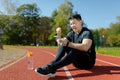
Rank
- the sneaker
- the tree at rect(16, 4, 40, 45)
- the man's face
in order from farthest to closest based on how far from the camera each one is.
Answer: the tree at rect(16, 4, 40, 45) → the man's face → the sneaker

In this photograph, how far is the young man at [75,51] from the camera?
7.56 metres

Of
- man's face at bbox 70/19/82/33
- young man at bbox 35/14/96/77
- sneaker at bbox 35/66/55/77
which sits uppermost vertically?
man's face at bbox 70/19/82/33

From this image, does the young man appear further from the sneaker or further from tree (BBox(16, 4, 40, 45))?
tree (BBox(16, 4, 40, 45))

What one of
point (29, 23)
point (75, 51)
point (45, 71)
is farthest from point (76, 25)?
point (29, 23)

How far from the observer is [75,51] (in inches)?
305

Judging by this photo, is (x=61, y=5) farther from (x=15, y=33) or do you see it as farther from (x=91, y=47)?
(x=91, y=47)

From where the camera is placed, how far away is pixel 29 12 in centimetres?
10619

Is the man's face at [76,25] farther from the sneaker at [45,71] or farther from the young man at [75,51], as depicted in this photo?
the sneaker at [45,71]

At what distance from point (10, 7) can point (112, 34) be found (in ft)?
126

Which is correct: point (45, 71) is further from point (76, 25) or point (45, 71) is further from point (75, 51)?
point (76, 25)

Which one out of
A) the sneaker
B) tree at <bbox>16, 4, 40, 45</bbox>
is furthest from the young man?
tree at <bbox>16, 4, 40, 45</bbox>

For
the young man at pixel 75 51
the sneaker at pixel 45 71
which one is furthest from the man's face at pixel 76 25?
the sneaker at pixel 45 71

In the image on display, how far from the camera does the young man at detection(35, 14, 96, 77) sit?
756 cm

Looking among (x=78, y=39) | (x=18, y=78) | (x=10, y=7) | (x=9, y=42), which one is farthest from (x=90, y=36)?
(x=9, y=42)
